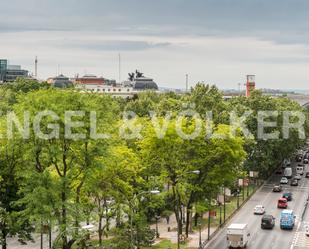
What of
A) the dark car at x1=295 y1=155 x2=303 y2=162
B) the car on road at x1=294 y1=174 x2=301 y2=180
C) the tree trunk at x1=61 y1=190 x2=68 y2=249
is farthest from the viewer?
the dark car at x1=295 y1=155 x2=303 y2=162

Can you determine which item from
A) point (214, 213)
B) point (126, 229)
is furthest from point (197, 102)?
point (126, 229)

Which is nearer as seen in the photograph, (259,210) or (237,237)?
(237,237)

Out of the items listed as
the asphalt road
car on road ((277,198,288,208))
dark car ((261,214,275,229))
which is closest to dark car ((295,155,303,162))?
the asphalt road

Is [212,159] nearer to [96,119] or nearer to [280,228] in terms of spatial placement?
[280,228]

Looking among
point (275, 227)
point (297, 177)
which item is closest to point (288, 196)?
point (275, 227)

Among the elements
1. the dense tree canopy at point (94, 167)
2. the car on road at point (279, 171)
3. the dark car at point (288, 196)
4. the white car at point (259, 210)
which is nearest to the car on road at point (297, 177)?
the car on road at point (279, 171)

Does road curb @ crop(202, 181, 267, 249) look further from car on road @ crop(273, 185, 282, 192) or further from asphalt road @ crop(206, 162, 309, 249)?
car on road @ crop(273, 185, 282, 192)

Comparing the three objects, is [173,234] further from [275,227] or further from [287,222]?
[287,222]

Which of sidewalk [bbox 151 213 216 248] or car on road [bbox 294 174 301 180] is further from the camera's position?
car on road [bbox 294 174 301 180]
